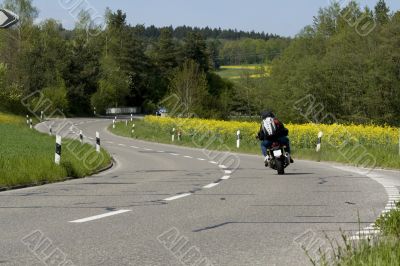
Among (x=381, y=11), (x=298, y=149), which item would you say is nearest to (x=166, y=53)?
(x=381, y=11)

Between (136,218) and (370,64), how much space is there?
2267 inches

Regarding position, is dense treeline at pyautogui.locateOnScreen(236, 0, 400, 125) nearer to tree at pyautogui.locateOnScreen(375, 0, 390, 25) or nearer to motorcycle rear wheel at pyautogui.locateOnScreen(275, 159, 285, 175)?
tree at pyautogui.locateOnScreen(375, 0, 390, 25)

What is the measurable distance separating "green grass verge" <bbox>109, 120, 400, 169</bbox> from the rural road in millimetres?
6844

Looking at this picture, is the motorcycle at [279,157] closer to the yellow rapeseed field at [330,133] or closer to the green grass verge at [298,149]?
the green grass verge at [298,149]

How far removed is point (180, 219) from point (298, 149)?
2167 cm

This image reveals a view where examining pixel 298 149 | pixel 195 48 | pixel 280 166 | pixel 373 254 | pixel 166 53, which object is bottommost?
pixel 298 149

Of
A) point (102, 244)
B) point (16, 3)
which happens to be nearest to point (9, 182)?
point (102, 244)

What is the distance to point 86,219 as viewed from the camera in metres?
8.10

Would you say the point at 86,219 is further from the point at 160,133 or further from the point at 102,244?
the point at 160,133

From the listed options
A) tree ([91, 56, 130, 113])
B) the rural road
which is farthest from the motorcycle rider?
tree ([91, 56, 130, 113])

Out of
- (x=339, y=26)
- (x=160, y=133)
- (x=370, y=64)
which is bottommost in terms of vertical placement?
(x=160, y=133)

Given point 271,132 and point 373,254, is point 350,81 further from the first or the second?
point 373,254

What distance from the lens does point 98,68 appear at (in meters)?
89.8

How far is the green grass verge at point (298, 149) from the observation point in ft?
68.5
